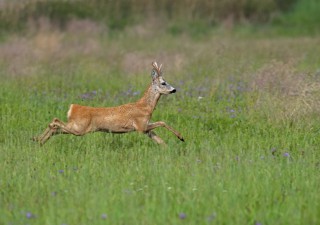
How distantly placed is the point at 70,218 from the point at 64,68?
344 inches

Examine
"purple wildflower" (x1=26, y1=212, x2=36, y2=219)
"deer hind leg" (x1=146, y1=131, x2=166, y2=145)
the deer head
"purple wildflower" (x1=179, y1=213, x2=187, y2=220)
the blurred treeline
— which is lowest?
the blurred treeline

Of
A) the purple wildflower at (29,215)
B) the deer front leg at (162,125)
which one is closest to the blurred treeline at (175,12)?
the deer front leg at (162,125)

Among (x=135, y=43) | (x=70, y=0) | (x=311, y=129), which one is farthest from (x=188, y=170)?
(x=70, y=0)

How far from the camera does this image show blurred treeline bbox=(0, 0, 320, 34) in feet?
68.4

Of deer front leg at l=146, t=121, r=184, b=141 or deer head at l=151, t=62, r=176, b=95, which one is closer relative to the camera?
deer front leg at l=146, t=121, r=184, b=141

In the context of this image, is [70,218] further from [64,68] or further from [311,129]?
[64,68]

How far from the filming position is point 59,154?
8.27 m

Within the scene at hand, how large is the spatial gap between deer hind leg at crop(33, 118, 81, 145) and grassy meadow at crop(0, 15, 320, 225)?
0.14 meters

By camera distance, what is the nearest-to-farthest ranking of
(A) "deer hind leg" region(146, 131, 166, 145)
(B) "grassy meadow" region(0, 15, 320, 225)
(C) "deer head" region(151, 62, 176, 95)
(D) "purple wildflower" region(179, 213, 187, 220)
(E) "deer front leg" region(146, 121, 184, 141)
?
(D) "purple wildflower" region(179, 213, 187, 220) < (B) "grassy meadow" region(0, 15, 320, 225) < (A) "deer hind leg" region(146, 131, 166, 145) < (E) "deer front leg" region(146, 121, 184, 141) < (C) "deer head" region(151, 62, 176, 95)

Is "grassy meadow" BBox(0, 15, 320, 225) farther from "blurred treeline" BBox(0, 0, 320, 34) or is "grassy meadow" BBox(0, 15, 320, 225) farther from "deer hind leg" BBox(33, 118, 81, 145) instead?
"blurred treeline" BBox(0, 0, 320, 34)

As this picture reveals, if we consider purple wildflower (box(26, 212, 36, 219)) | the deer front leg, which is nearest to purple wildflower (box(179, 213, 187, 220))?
purple wildflower (box(26, 212, 36, 219))

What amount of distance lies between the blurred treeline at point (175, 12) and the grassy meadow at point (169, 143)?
357cm

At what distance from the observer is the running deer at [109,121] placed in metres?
8.94

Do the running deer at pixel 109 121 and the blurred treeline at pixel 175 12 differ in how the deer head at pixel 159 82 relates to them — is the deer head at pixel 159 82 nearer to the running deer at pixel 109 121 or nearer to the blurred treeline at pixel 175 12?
the running deer at pixel 109 121
